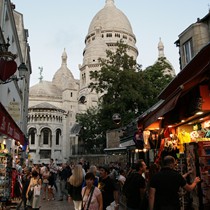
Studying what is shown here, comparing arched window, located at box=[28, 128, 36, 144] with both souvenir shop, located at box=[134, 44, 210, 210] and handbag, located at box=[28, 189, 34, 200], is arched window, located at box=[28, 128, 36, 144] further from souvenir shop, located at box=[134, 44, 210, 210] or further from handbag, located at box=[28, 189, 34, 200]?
souvenir shop, located at box=[134, 44, 210, 210]

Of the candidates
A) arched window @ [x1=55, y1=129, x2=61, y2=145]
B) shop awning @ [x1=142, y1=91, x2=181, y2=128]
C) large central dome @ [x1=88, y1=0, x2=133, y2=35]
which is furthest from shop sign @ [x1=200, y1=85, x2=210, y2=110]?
large central dome @ [x1=88, y1=0, x2=133, y2=35]

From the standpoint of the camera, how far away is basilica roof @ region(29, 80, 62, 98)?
232 feet

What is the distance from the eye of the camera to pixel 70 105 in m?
64.3

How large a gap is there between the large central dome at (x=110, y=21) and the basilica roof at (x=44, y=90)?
72.5 feet

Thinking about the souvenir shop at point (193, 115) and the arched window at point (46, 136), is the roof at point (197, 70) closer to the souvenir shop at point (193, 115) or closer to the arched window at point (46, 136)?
the souvenir shop at point (193, 115)

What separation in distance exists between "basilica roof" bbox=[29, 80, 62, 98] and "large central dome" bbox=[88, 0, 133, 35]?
22085mm

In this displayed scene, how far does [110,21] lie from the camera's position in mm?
84438

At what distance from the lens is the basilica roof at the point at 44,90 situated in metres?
70.6

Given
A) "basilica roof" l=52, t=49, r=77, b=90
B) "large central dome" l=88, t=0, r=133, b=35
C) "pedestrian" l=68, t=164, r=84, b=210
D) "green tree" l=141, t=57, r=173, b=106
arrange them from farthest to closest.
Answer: "large central dome" l=88, t=0, r=133, b=35, "basilica roof" l=52, t=49, r=77, b=90, "green tree" l=141, t=57, r=173, b=106, "pedestrian" l=68, t=164, r=84, b=210

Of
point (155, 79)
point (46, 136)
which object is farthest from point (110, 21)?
point (155, 79)

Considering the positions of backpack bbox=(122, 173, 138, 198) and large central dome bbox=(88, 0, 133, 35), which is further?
large central dome bbox=(88, 0, 133, 35)

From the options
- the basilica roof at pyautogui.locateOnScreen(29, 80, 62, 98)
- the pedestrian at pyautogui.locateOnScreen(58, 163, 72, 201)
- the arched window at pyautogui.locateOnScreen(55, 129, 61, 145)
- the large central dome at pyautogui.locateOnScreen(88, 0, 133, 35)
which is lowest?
the pedestrian at pyautogui.locateOnScreen(58, 163, 72, 201)

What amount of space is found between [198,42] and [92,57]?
55.3m

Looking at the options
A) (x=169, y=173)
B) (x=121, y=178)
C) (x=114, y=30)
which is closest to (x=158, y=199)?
(x=169, y=173)
